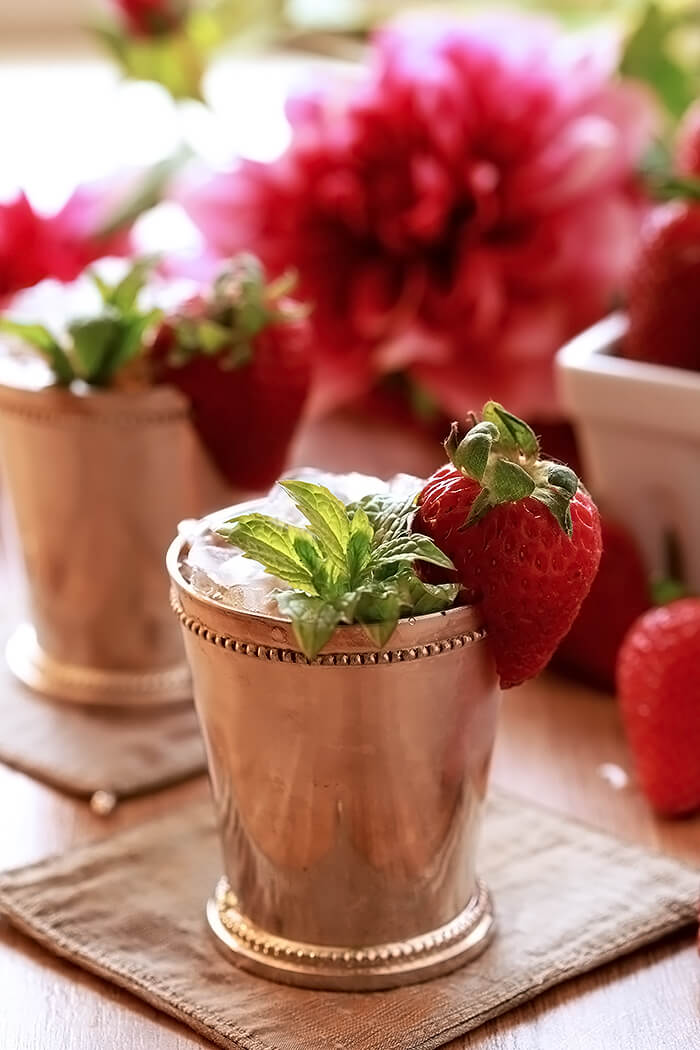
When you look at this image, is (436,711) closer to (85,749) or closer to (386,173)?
(85,749)

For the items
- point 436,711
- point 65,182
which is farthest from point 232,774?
point 65,182

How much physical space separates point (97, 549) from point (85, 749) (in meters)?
0.10

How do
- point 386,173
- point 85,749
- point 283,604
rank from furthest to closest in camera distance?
point 386,173 → point 85,749 → point 283,604

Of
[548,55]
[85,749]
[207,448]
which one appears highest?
[548,55]

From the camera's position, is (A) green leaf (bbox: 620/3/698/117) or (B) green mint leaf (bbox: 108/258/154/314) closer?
(B) green mint leaf (bbox: 108/258/154/314)

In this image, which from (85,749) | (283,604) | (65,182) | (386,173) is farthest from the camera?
(65,182)

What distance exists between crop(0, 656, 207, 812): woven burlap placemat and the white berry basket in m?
0.25

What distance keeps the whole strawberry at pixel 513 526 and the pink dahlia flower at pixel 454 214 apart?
0.42 metres

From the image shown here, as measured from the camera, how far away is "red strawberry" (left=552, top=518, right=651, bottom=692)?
3.01ft

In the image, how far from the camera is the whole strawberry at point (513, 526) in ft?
2.04

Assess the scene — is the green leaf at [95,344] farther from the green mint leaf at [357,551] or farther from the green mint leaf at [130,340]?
the green mint leaf at [357,551]

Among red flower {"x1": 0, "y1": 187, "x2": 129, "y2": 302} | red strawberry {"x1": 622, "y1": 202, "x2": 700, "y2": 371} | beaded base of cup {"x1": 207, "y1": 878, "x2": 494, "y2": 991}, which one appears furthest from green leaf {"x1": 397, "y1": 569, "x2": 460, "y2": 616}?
red flower {"x1": 0, "y1": 187, "x2": 129, "y2": 302}

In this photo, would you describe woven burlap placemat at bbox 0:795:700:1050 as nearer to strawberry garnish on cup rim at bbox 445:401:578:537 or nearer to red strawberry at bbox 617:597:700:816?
red strawberry at bbox 617:597:700:816

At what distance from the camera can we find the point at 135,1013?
665 mm
